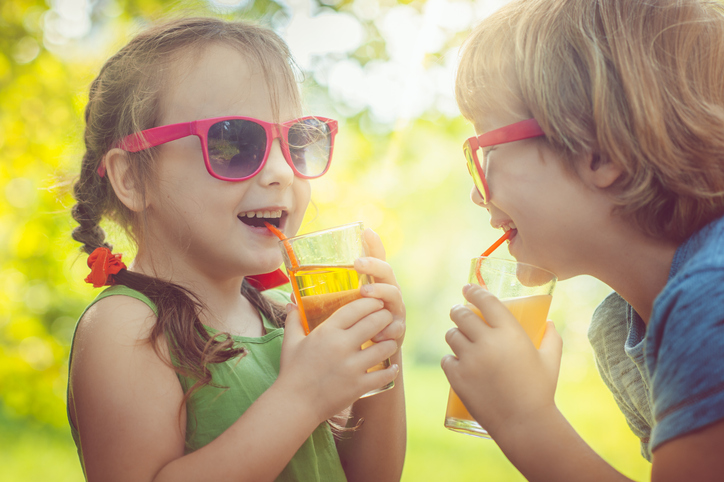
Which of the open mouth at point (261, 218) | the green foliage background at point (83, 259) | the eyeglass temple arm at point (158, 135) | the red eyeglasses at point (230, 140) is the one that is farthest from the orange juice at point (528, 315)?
the green foliage background at point (83, 259)

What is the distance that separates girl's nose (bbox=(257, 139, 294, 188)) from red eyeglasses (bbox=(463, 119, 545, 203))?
605 millimetres

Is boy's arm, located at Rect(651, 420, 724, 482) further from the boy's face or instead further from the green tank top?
the green tank top

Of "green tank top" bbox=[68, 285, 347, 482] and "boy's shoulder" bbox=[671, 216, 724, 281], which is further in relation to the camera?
"green tank top" bbox=[68, 285, 347, 482]

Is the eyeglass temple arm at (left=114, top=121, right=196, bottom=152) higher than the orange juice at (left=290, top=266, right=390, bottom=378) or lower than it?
higher

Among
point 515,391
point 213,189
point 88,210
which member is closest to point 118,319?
point 213,189

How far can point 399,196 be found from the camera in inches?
239

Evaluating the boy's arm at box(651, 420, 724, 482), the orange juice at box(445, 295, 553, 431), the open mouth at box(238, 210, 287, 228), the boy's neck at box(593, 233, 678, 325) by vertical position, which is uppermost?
the open mouth at box(238, 210, 287, 228)

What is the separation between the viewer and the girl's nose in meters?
1.69

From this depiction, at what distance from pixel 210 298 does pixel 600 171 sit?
128cm

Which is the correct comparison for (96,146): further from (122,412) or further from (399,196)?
(399,196)

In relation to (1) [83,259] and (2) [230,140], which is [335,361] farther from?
(1) [83,259]

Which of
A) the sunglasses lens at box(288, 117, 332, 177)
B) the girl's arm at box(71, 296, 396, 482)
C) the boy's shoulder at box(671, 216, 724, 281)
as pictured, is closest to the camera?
the boy's shoulder at box(671, 216, 724, 281)

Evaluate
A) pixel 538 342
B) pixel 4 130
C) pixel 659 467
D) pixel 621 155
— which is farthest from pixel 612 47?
pixel 4 130

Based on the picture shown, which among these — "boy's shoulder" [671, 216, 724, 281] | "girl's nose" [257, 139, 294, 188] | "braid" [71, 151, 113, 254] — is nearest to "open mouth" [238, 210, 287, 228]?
"girl's nose" [257, 139, 294, 188]
